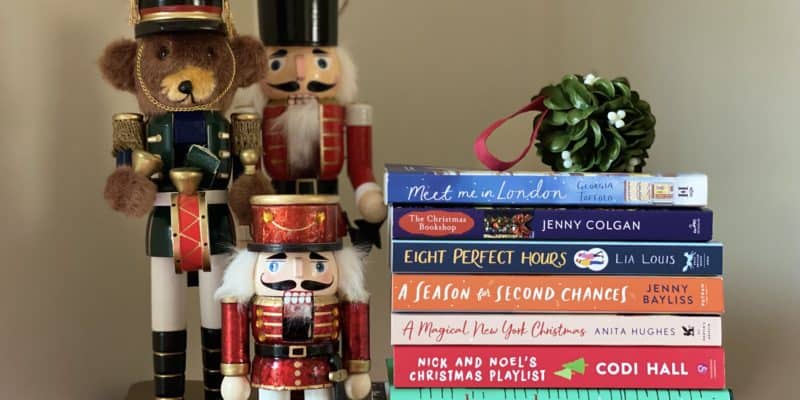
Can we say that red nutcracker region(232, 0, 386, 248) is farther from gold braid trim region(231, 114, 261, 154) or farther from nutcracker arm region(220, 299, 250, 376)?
nutcracker arm region(220, 299, 250, 376)

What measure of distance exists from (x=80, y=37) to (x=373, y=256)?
44 centimetres

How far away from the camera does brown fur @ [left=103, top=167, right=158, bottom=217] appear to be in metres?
0.77

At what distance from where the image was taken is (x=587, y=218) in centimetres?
71

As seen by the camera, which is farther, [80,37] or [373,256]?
[373,256]

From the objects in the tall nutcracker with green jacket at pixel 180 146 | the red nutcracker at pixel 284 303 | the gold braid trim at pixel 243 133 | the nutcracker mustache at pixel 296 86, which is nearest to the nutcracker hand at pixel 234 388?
the red nutcracker at pixel 284 303

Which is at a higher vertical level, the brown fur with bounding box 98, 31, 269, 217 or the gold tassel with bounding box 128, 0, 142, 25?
the gold tassel with bounding box 128, 0, 142, 25

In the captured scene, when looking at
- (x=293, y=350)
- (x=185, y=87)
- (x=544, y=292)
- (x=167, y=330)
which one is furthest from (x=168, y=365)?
(x=544, y=292)

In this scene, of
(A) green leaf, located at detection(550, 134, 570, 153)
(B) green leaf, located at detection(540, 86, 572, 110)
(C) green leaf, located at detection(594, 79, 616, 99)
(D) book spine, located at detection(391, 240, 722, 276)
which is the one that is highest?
(C) green leaf, located at detection(594, 79, 616, 99)

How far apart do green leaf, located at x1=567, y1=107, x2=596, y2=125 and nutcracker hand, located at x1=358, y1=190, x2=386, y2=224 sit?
0.21m

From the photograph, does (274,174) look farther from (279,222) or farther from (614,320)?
(614,320)

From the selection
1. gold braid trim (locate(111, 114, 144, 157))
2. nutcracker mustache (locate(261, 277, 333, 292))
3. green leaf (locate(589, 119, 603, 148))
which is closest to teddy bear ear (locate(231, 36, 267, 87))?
gold braid trim (locate(111, 114, 144, 157))

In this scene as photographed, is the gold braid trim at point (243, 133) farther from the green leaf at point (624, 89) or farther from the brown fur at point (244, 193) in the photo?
the green leaf at point (624, 89)

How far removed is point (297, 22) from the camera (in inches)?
36.4

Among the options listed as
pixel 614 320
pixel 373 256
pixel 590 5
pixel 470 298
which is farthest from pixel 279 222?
pixel 590 5
